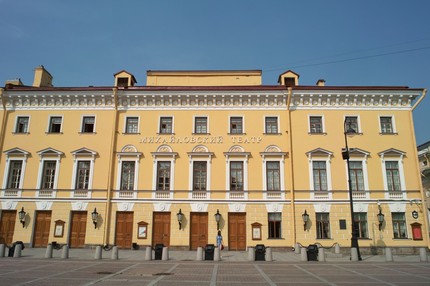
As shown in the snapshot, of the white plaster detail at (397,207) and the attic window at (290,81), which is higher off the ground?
the attic window at (290,81)

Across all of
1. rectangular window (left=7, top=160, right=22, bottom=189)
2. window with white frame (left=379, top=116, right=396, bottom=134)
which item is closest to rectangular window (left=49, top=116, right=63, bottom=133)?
rectangular window (left=7, top=160, right=22, bottom=189)

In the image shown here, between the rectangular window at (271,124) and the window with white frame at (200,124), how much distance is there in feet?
16.0

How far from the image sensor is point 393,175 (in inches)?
961

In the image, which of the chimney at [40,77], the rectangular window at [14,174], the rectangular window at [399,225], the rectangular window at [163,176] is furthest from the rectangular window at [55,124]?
the rectangular window at [399,225]

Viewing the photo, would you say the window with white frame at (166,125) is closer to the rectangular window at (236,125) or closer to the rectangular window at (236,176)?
the rectangular window at (236,125)

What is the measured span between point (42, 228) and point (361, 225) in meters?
23.6

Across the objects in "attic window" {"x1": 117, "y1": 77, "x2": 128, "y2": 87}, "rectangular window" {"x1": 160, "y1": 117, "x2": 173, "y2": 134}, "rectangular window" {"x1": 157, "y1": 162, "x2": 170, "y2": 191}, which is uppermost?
"attic window" {"x1": 117, "y1": 77, "x2": 128, "y2": 87}

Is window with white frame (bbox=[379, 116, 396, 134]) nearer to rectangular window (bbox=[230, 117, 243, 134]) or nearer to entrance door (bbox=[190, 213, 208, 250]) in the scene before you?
rectangular window (bbox=[230, 117, 243, 134])

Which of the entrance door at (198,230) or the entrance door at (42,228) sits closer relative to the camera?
the entrance door at (198,230)

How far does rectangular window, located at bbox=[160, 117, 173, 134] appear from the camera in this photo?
84.3ft

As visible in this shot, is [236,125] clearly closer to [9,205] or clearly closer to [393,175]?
[393,175]

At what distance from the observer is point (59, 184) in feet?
80.7

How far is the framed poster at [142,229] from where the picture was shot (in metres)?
23.7

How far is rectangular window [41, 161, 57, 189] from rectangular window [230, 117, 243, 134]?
46.4 feet
